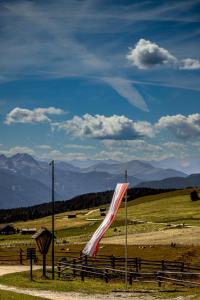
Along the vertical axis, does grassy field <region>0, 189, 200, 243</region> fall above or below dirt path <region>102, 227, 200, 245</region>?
above

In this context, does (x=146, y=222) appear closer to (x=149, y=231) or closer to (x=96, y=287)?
(x=149, y=231)

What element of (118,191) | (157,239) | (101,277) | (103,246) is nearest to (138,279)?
(101,277)

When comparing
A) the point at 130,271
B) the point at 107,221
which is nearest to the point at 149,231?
the point at 130,271

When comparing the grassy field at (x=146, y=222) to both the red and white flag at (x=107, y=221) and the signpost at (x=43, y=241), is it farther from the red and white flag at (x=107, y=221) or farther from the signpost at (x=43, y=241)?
the red and white flag at (x=107, y=221)

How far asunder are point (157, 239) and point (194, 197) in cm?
10142

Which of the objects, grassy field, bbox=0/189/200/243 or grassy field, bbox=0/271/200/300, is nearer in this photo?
grassy field, bbox=0/271/200/300

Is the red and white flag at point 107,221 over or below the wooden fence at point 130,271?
over

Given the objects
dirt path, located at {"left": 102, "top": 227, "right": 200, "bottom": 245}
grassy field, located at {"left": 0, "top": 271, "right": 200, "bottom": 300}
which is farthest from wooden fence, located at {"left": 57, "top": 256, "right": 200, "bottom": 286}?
dirt path, located at {"left": 102, "top": 227, "right": 200, "bottom": 245}

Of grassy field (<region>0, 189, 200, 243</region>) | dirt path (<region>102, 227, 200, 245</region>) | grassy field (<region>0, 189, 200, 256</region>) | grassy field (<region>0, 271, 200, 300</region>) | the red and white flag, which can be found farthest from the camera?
grassy field (<region>0, 189, 200, 243</region>)

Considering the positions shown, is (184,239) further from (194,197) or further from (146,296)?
(194,197)

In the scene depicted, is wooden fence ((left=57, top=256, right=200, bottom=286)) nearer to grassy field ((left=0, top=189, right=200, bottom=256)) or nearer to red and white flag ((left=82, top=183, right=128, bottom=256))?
red and white flag ((left=82, top=183, right=128, bottom=256))

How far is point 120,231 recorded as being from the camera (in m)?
126

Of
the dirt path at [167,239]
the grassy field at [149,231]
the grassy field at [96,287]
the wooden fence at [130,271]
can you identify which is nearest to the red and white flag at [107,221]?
the grassy field at [96,287]

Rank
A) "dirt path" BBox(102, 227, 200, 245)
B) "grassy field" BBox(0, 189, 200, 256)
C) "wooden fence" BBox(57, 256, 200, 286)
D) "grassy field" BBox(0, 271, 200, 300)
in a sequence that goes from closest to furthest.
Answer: "grassy field" BBox(0, 271, 200, 300) → "wooden fence" BBox(57, 256, 200, 286) → "dirt path" BBox(102, 227, 200, 245) → "grassy field" BBox(0, 189, 200, 256)
